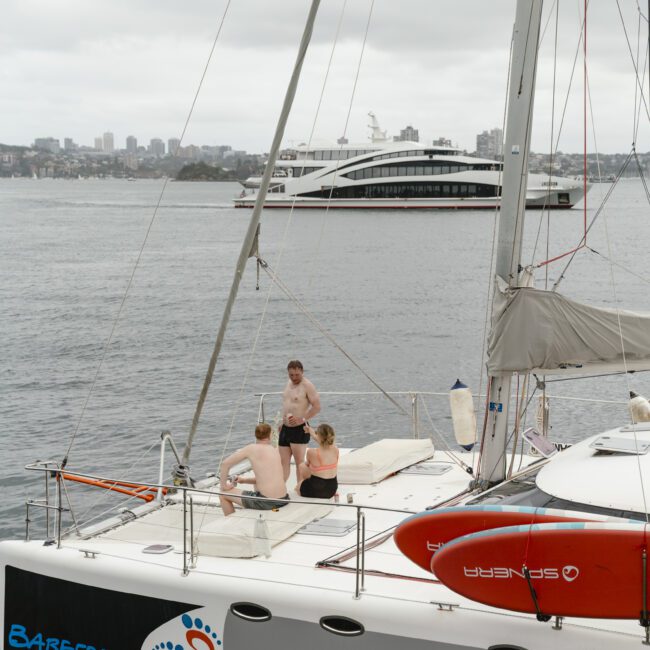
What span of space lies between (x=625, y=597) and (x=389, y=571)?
2.07 m

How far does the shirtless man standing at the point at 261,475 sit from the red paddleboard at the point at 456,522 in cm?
194

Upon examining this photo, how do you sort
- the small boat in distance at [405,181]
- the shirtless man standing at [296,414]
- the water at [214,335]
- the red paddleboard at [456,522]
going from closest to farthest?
the red paddleboard at [456,522] → the shirtless man standing at [296,414] → the water at [214,335] → the small boat in distance at [405,181]

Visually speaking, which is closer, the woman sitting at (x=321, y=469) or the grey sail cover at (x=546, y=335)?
the grey sail cover at (x=546, y=335)

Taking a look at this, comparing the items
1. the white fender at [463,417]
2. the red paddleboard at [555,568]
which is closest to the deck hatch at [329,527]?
the white fender at [463,417]

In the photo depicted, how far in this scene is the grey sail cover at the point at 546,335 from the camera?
888 centimetres

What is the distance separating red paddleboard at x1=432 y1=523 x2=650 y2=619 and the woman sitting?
2.77m

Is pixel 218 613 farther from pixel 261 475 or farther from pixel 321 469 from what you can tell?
pixel 321 469

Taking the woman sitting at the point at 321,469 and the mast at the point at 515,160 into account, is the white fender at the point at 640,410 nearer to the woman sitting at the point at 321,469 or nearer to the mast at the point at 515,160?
the mast at the point at 515,160

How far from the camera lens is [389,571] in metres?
7.89

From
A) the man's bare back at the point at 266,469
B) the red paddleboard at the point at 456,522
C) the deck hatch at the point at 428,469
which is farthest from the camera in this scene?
the deck hatch at the point at 428,469

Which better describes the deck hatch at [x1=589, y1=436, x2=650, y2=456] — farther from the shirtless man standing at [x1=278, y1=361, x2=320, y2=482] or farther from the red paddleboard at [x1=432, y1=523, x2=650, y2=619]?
the shirtless man standing at [x1=278, y1=361, x2=320, y2=482]

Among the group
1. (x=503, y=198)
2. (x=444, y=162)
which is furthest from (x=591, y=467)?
(x=444, y=162)

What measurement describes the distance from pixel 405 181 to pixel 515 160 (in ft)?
313

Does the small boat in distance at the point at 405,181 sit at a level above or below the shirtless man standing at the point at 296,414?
above
